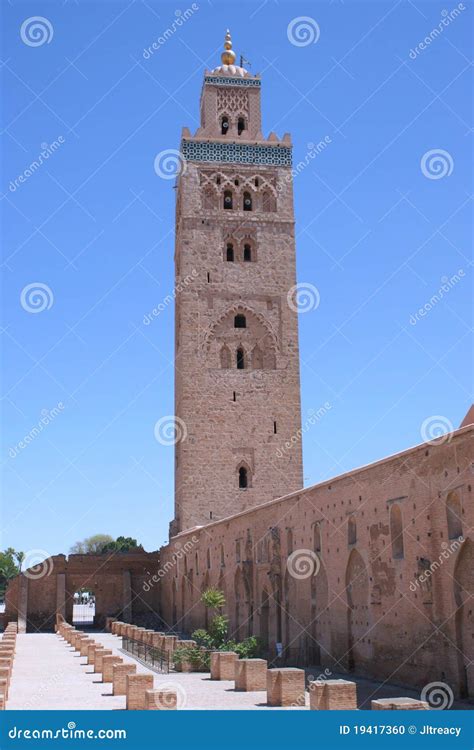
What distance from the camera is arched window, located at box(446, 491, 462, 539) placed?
478 inches

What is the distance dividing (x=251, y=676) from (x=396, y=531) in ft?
11.0

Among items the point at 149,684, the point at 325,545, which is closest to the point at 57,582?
the point at 325,545

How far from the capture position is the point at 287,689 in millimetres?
12430

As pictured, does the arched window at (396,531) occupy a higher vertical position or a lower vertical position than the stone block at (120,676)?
higher

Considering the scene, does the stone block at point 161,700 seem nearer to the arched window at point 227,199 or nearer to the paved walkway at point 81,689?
the paved walkway at point 81,689

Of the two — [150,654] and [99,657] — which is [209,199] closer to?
[150,654]

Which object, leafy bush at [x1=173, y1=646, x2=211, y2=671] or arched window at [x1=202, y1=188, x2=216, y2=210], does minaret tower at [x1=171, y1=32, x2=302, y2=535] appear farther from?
leafy bush at [x1=173, y1=646, x2=211, y2=671]

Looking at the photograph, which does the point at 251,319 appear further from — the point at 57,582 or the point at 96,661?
the point at 96,661

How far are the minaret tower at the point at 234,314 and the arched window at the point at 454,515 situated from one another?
757 inches

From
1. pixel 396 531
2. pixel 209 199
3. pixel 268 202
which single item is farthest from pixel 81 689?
pixel 268 202

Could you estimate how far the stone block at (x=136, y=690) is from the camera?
1198cm

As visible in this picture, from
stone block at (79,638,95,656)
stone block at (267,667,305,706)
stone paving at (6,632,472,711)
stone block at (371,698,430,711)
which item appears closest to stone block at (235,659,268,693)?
stone paving at (6,632,472,711)

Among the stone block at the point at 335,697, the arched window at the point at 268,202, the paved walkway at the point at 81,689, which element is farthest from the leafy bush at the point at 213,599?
the arched window at the point at 268,202
